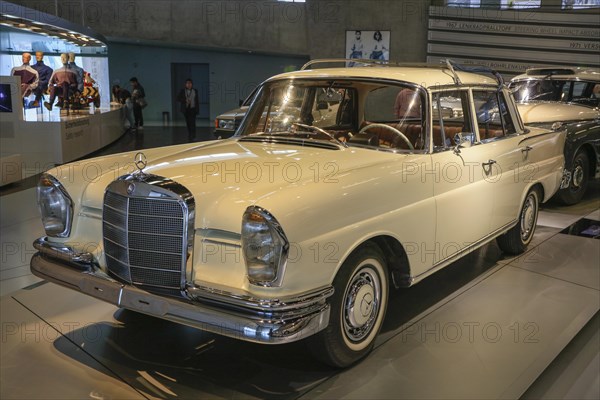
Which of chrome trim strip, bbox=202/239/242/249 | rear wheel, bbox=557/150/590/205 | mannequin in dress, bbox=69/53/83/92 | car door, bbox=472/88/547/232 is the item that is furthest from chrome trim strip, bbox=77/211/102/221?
mannequin in dress, bbox=69/53/83/92

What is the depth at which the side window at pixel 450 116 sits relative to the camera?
4.10 metres

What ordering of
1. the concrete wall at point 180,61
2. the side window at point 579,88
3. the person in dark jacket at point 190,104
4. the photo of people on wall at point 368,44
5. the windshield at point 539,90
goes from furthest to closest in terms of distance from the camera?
the concrete wall at point 180,61 < the photo of people on wall at point 368,44 < the person in dark jacket at point 190,104 < the windshield at point 539,90 < the side window at point 579,88

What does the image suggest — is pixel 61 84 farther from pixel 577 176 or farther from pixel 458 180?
pixel 458 180

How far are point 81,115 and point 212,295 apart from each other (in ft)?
34.7

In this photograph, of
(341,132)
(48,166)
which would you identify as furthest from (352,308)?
(48,166)

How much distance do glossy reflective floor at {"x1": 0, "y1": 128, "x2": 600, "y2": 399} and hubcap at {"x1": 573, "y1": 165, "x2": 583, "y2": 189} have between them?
334cm

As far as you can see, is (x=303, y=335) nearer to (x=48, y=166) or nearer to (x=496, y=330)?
(x=496, y=330)

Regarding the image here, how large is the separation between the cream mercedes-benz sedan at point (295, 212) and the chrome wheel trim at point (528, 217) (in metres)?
0.75

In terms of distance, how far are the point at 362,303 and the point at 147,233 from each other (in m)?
1.32

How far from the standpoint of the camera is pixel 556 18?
52.2 feet

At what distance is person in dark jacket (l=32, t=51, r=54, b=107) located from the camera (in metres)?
13.2

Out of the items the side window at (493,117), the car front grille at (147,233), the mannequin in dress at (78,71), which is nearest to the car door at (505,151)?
the side window at (493,117)

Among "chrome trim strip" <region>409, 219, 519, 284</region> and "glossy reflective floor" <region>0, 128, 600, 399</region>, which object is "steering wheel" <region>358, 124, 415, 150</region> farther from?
"glossy reflective floor" <region>0, 128, 600, 399</region>

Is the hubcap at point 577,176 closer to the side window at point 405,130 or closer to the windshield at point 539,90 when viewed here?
the windshield at point 539,90
